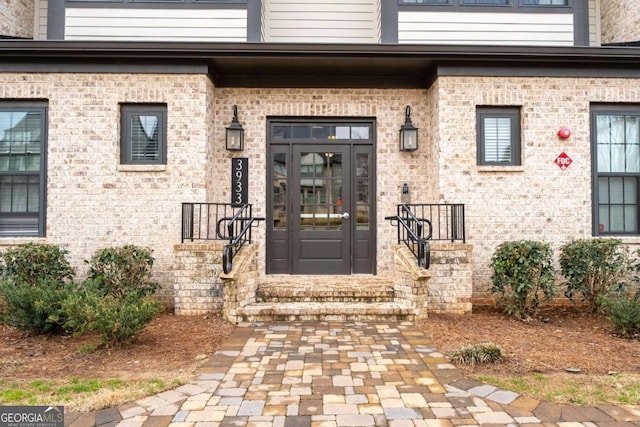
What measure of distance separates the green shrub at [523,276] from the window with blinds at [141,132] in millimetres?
5466

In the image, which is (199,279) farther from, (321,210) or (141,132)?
(141,132)

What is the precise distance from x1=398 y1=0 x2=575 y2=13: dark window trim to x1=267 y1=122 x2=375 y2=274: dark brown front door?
6.80 ft

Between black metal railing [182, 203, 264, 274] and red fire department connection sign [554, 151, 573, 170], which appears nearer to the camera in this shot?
black metal railing [182, 203, 264, 274]

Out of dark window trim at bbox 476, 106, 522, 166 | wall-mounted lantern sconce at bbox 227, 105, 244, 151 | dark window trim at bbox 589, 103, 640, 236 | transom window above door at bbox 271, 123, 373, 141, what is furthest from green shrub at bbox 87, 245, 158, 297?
dark window trim at bbox 589, 103, 640, 236

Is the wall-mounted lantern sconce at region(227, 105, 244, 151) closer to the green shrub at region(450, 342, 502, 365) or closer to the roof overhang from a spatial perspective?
the roof overhang

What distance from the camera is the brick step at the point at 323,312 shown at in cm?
558

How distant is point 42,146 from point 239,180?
3.09m

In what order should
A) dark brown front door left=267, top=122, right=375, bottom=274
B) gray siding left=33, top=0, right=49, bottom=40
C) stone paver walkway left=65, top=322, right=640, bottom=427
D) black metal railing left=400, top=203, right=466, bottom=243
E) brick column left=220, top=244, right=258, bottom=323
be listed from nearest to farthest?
stone paver walkway left=65, top=322, right=640, bottom=427 < brick column left=220, top=244, right=258, bottom=323 < black metal railing left=400, top=203, right=466, bottom=243 < dark brown front door left=267, top=122, right=375, bottom=274 < gray siding left=33, top=0, right=49, bottom=40

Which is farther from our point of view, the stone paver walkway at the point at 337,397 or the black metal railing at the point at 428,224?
the black metal railing at the point at 428,224

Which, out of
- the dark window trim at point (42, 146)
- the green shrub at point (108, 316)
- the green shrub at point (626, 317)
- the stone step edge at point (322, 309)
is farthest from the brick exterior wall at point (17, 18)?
the green shrub at point (626, 317)

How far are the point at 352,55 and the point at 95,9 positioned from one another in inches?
168

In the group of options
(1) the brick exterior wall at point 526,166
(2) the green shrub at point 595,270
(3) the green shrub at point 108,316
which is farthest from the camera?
(1) the brick exterior wall at point 526,166

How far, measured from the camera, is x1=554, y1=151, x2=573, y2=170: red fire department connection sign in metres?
6.95

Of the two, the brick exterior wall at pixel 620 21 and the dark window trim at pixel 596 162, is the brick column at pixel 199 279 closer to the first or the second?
the dark window trim at pixel 596 162
